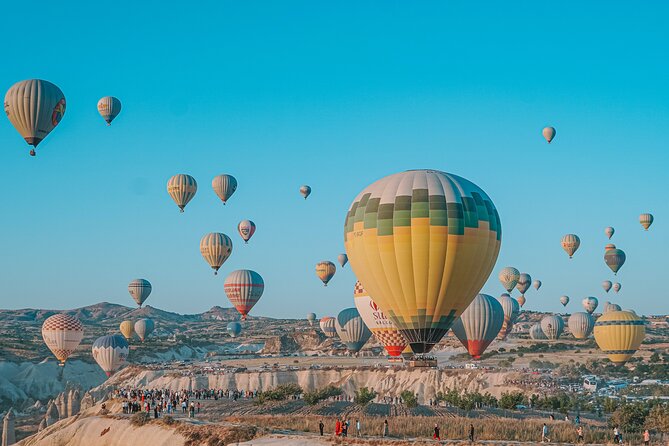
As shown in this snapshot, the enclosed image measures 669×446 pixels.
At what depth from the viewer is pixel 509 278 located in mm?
132500

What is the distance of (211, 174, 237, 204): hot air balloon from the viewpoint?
319ft

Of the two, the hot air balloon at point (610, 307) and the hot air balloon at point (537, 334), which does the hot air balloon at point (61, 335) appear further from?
the hot air balloon at point (610, 307)

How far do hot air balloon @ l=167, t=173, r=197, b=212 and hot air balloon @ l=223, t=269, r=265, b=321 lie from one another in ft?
43.5

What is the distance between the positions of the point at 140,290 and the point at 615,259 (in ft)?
258

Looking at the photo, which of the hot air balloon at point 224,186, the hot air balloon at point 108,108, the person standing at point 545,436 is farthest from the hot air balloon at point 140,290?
the person standing at point 545,436

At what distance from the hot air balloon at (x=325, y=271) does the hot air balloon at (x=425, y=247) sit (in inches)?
2792

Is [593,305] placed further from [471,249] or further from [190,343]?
[471,249]

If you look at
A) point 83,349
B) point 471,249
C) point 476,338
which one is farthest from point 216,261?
point 471,249

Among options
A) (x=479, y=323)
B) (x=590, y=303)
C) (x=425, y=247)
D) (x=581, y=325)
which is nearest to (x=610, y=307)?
(x=590, y=303)

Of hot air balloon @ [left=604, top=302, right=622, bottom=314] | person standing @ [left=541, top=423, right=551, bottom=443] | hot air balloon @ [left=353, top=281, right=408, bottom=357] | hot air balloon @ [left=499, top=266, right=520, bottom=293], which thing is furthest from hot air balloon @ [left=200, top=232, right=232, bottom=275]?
hot air balloon @ [left=604, top=302, right=622, bottom=314]

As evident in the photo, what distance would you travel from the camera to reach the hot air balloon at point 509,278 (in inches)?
5217

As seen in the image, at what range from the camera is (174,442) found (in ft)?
134

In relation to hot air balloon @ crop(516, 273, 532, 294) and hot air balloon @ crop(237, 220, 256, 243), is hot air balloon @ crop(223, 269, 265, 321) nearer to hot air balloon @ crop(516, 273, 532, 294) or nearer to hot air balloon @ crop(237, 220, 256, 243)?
hot air balloon @ crop(237, 220, 256, 243)

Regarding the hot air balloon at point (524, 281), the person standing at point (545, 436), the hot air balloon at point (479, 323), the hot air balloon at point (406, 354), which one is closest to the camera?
the person standing at point (545, 436)
